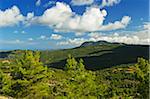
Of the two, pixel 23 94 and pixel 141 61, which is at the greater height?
pixel 141 61

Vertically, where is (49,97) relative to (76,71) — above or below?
below

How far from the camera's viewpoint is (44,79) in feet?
156

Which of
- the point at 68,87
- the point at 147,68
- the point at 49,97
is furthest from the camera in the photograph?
the point at 49,97

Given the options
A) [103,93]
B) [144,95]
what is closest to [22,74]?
[103,93]

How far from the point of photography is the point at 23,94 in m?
46.1

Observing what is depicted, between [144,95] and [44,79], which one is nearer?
[144,95]

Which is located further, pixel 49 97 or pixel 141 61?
pixel 49 97

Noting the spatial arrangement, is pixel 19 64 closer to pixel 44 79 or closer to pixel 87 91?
pixel 44 79

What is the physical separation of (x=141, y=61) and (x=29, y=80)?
16.4 m

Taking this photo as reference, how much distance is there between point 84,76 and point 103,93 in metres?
9.15

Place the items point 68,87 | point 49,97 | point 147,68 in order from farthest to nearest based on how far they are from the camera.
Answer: point 49,97, point 68,87, point 147,68

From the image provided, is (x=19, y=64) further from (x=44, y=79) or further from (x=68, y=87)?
(x=68, y=87)

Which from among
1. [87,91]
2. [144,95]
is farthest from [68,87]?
[144,95]

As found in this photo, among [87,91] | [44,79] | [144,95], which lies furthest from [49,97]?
[144,95]
